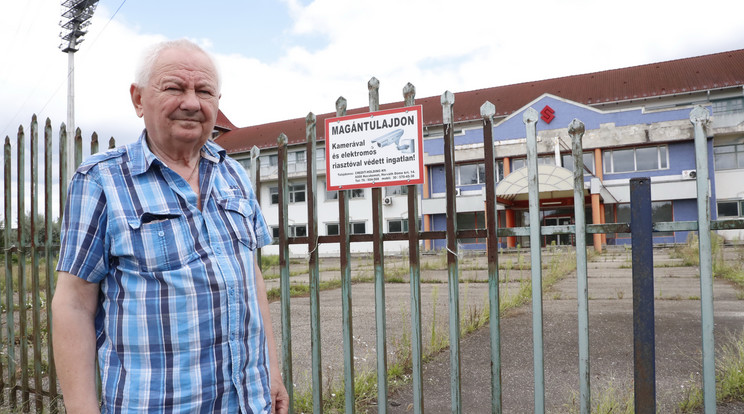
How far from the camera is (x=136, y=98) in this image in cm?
174

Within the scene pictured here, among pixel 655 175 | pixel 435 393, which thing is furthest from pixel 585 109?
pixel 435 393

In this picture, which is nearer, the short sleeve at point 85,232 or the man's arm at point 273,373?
the short sleeve at point 85,232

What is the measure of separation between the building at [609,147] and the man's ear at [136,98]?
21.3 m

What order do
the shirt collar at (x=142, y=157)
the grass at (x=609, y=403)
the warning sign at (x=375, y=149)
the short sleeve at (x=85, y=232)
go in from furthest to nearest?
the grass at (x=609, y=403), the warning sign at (x=375, y=149), the shirt collar at (x=142, y=157), the short sleeve at (x=85, y=232)

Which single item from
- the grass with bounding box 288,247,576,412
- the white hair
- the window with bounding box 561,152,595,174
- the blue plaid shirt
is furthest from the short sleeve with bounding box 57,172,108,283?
the window with bounding box 561,152,595,174

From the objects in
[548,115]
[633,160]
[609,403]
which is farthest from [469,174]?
[609,403]

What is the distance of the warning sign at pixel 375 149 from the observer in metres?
2.61

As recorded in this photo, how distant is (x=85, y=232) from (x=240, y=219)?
49 centimetres

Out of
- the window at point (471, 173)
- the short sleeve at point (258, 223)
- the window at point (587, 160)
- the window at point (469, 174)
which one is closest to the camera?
the short sleeve at point (258, 223)

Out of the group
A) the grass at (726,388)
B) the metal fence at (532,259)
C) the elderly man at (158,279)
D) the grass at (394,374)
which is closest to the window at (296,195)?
the grass at (394,374)

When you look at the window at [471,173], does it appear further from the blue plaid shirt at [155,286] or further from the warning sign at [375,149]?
the blue plaid shirt at [155,286]

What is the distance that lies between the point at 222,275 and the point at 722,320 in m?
6.60

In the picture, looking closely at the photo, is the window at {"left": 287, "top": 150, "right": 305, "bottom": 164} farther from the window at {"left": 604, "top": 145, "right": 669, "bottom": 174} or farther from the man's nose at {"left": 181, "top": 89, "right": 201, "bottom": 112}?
the man's nose at {"left": 181, "top": 89, "right": 201, "bottom": 112}

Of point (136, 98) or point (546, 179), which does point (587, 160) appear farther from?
point (136, 98)
